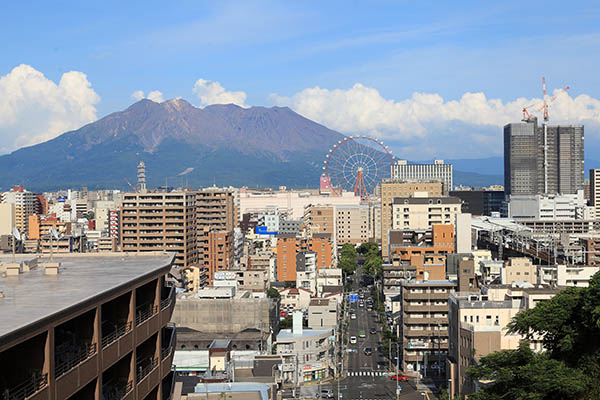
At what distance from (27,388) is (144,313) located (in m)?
3.82

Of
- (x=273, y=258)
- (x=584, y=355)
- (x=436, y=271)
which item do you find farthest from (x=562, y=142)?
(x=584, y=355)

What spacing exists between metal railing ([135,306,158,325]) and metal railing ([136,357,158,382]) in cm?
68

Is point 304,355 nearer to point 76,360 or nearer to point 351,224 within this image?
point 76,360

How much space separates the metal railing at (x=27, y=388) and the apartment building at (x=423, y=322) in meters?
35.8

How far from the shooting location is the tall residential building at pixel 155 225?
71.0m

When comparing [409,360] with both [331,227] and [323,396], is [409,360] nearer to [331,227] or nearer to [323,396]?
[323,396]

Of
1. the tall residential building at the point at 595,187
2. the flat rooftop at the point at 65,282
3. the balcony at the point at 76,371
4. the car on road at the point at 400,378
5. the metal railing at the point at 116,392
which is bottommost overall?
the car on road at the point at 400,378

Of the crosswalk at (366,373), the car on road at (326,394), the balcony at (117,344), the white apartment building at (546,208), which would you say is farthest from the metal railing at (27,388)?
the white apartment building at (546,208)

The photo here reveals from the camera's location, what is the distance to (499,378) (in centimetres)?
1733

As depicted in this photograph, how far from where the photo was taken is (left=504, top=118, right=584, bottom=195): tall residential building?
155500 millimetres

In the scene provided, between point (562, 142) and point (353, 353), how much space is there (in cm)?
12021

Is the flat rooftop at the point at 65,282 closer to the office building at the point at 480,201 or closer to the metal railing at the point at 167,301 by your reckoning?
the metal railing at the point at 167,301

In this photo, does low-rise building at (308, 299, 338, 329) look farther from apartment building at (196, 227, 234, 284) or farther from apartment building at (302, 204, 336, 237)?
apartment building at (302, 204, 336, 237)

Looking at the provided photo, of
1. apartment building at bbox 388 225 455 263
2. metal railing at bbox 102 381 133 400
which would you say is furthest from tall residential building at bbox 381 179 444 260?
metal railing at bbox 102 381 133 400
